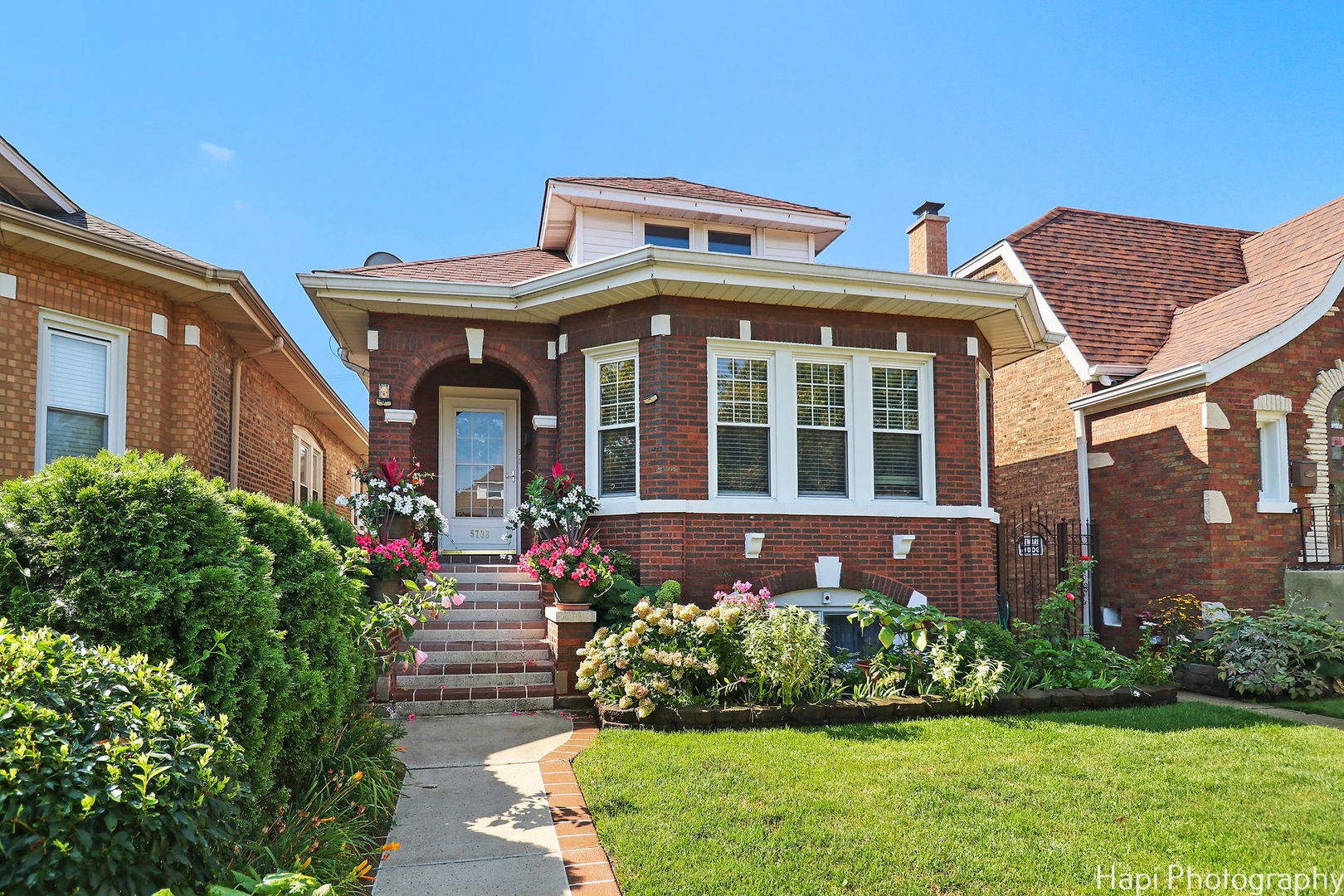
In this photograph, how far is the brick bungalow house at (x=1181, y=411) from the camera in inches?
387

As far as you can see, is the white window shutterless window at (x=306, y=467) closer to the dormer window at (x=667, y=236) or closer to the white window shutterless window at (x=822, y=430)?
the dormer window at (x=667, y=236)

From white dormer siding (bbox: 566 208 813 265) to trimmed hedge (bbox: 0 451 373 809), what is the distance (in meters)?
8.13

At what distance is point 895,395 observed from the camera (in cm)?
940

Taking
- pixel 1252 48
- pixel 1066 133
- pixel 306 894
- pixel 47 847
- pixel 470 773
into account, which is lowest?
pixel 470 773

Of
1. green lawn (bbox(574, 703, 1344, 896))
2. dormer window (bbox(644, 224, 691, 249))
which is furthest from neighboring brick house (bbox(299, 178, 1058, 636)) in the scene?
green lawn (bbox(574, 703, 1344, 896))

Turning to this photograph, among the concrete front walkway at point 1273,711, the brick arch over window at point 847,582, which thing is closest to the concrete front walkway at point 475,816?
the brick arch over window at point 847,582

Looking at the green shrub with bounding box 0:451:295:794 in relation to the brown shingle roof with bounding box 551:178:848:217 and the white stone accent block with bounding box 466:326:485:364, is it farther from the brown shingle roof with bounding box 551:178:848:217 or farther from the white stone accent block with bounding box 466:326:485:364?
the brown shingle roof with bounding box 551:178:848:217

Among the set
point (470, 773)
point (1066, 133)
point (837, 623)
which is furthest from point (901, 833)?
point (1066, 133)

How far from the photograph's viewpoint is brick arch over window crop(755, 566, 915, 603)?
28.3 ft

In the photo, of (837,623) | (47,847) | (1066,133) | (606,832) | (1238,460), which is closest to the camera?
(47,847)

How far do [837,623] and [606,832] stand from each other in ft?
18.0

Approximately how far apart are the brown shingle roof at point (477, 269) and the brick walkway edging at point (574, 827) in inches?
219

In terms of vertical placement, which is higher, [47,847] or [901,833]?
[47,847]

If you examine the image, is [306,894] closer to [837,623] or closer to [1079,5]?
[837,623]
